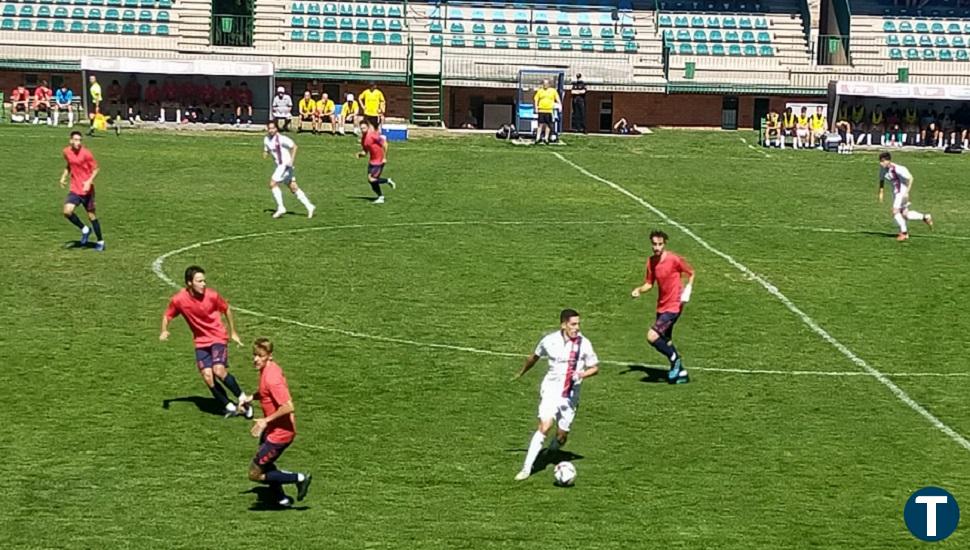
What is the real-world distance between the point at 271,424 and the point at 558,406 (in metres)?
3.67

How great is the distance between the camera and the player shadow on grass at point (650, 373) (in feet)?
76.9

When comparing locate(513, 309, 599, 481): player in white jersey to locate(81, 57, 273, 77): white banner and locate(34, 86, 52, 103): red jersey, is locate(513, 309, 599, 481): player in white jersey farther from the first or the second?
locate(34, 86, 52, 103): red jersey

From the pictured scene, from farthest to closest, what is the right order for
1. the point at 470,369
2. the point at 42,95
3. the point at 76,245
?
1. the point at 42,95
2. the point at 76,245
3. the point at 470,369

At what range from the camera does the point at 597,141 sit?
200 ft

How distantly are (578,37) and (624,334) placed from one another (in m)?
47.0

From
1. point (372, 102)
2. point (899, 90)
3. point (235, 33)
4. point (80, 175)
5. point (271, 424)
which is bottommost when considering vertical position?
point (271, 424)

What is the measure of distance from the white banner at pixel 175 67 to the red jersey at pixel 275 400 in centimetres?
4679

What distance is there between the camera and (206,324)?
20391 millimetres

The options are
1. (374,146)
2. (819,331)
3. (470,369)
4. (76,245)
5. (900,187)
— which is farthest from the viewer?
(374,146)

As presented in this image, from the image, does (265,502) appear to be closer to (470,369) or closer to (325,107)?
(470,369)

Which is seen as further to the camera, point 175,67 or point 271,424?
point 175,67

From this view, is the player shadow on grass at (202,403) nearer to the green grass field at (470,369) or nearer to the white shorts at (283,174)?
the green grass field at (470,369)

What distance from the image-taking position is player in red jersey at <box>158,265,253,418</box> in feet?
66.6

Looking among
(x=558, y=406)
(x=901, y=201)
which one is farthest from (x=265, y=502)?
(x=901, y=201)
